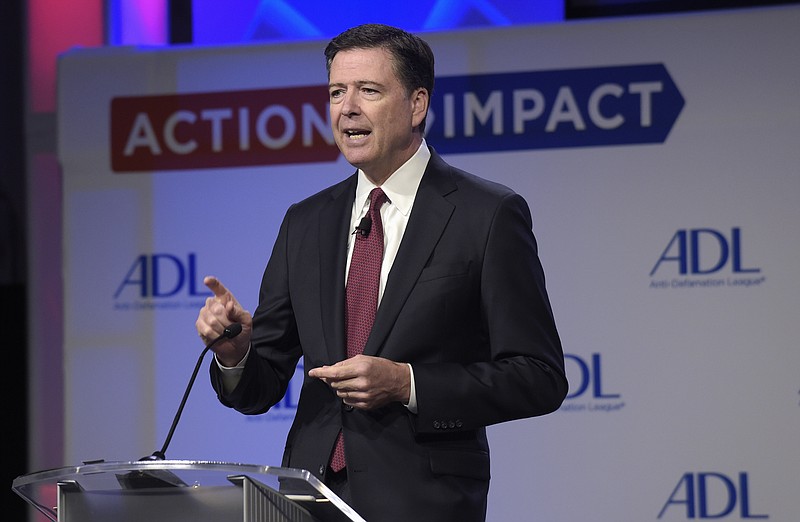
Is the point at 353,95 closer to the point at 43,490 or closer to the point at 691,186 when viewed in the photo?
the point at 43,490

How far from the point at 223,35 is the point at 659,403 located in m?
2.43

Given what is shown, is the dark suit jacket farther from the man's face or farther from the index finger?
the index finger

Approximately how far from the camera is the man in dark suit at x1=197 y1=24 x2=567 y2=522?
1.93 meters

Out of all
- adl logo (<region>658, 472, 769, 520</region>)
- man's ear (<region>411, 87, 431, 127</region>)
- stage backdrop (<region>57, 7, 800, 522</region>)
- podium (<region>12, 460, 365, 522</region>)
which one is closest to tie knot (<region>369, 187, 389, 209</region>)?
man's ear (<region>411, 87, 431, 127</region>)

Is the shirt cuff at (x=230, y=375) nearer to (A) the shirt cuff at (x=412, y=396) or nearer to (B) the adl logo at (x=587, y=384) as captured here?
(A) the shirt cuff at (x=412, y=396)

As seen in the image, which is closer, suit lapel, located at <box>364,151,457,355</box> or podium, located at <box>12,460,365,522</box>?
podium, located at <box>12,460,365,522</box>

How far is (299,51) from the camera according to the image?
395 cm

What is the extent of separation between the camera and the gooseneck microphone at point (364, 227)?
2.11 m

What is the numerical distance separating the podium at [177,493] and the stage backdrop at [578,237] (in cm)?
235

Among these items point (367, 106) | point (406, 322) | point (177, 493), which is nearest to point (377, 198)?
point (367, 106)

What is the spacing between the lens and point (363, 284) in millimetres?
2072

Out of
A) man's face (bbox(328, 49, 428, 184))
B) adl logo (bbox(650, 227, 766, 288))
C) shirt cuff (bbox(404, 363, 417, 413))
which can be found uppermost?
man's face (bbox(328, 49, 428, 184))

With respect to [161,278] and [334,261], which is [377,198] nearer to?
[334,261]

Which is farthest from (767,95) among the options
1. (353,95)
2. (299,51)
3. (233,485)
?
(233,485)
